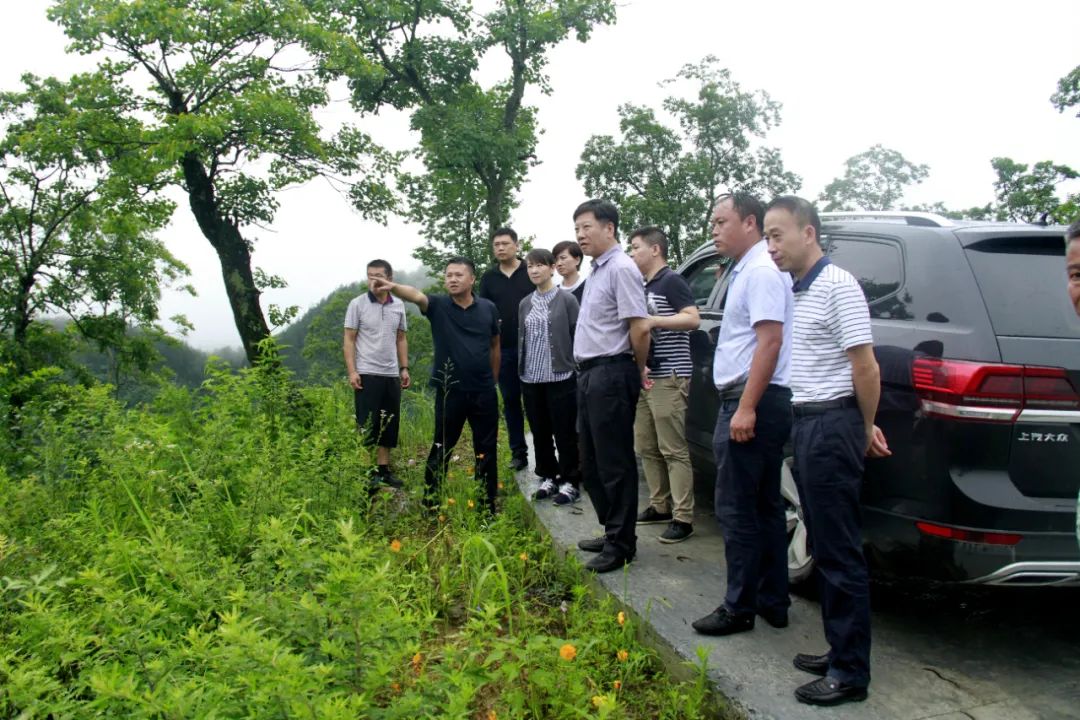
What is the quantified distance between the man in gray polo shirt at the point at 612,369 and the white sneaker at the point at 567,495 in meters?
1.08

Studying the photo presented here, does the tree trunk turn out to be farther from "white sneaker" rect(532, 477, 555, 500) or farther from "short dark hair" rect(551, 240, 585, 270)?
"white sneaker" rect(532, 477, 555, 500)

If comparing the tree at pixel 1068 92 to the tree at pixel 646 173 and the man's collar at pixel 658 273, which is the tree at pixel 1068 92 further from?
the man's collar at pixel 658 273

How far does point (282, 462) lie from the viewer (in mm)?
4160

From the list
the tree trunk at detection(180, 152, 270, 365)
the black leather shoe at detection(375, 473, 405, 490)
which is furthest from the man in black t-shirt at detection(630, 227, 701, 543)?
the tree trunk at detection(180, 152, 270, 365)

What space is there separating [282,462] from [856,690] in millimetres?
3133

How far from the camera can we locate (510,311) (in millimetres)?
5789

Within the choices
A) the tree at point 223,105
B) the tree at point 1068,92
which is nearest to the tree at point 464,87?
the tree at point 223,105

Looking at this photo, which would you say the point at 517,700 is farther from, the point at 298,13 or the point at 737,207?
the point at 298,13

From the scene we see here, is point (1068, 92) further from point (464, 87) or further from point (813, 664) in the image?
point (813, 664)

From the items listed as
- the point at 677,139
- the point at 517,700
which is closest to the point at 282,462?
the point at 517,700

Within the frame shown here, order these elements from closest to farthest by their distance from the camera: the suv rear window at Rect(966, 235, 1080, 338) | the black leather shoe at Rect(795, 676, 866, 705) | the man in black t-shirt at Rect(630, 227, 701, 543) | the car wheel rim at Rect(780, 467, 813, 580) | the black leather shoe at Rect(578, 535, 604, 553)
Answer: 1. the black leather shoe at Rect(795, 676, 866, 705)
2. the suv rear window at Rect(966, 235, 1080, 338)
3. the car wheel rim at Rect(780, 467, 813, 580)
4. the black leather shoe at Rect(578, 535, 604, 553)
5. the man in black t-shirt at Rect(630, 227, 701, 543)

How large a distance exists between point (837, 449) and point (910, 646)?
1.09m

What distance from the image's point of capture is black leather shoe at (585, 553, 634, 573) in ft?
11.8

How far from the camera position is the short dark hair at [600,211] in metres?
3.76
